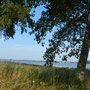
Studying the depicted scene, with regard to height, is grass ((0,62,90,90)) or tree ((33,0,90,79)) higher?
tree ((33,0,90,79))

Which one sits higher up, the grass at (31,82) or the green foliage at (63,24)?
the green foliage at (63,24)

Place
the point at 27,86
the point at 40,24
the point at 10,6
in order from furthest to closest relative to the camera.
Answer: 1. the point at 40,24
2. the point at 10,6
3. the point at 27,86

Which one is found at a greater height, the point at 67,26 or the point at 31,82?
the point at 67,26

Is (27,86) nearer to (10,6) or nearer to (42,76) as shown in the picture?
(42,76)

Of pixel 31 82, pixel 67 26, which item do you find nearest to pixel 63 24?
pixel 67 26

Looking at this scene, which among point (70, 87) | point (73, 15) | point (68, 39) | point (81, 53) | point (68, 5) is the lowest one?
point (70, 87)

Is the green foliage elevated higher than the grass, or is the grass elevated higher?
the green foliage

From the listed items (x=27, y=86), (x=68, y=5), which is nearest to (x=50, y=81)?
(x=27, y=86)

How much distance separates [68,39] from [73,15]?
1.23m

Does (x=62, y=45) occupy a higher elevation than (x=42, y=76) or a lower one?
higher

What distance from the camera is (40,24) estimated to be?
794 cm

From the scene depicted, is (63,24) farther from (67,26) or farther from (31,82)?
(31,82)

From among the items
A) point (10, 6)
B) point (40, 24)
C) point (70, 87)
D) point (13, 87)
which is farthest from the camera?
point (40, 24)

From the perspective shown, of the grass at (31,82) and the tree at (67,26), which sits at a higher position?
the tree at (67,26)
